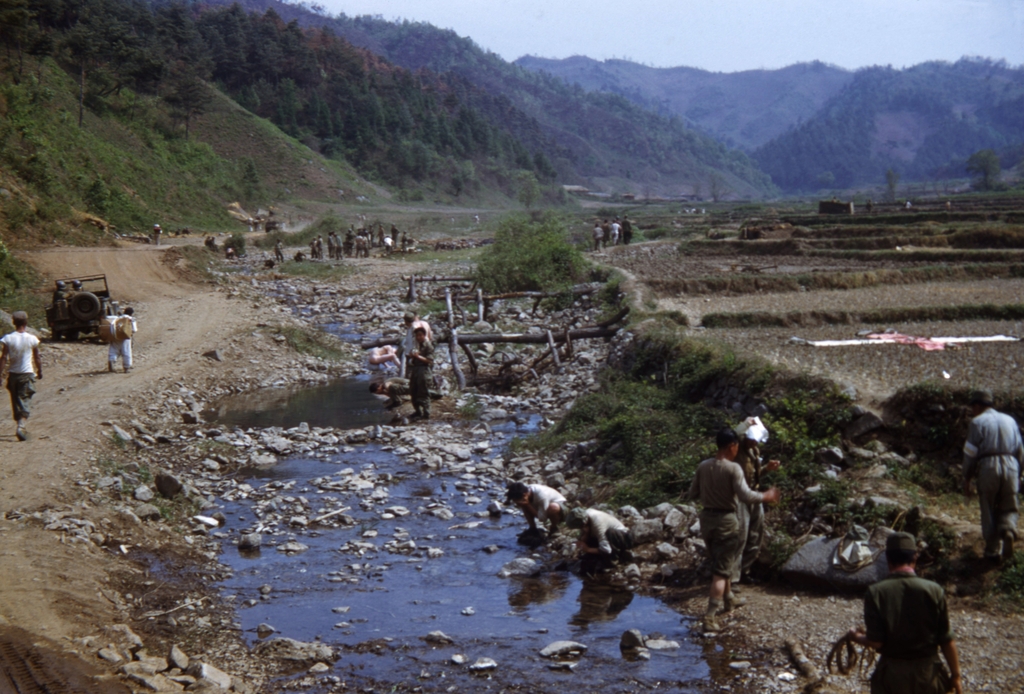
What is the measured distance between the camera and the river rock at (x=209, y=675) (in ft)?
20.0

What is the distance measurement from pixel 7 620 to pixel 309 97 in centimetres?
9139

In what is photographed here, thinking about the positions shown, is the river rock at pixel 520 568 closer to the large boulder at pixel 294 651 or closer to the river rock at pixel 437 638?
the river rock at pixel 437 638

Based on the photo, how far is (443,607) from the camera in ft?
25.2

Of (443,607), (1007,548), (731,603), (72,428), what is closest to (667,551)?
(731,603)

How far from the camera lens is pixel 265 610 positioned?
7594 millimetres

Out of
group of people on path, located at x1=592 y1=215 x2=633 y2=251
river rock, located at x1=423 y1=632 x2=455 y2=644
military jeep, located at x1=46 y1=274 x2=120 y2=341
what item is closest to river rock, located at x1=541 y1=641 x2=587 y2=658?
river rock, located at x1=423 y1=632 x2=455 y2=644

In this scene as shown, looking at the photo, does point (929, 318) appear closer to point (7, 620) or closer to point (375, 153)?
point (7, 620)

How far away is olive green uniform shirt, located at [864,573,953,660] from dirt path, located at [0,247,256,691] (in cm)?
541

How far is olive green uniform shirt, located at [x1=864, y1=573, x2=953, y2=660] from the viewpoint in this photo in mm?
4285

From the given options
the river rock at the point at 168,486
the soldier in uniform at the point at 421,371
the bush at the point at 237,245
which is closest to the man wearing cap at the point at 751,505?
the river rock at the point at 168,486

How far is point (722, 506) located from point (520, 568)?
240 centimetres

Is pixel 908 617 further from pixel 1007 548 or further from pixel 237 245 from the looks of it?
pixel 237 245

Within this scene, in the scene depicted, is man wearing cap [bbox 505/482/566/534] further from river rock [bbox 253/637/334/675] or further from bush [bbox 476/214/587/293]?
bush [bbox 476/214/587/293]

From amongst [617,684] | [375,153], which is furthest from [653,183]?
[617,684]
